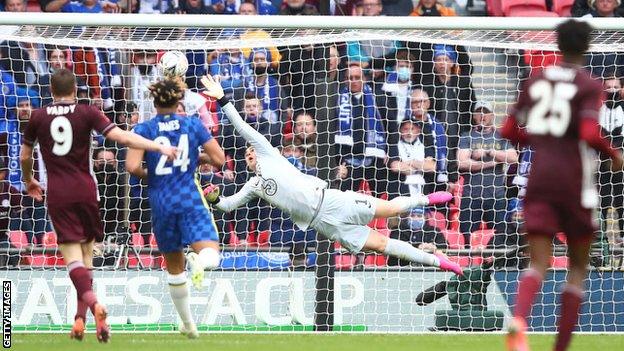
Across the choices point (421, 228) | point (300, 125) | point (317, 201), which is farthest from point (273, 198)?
point (421, 228)

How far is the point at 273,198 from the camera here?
12102 millimetres

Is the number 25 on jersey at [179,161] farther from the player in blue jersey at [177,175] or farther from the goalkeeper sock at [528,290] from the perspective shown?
the goalkeeper sock at [528,290]

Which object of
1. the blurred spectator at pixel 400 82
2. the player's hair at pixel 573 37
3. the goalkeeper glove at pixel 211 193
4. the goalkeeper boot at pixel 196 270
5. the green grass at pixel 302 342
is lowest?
the green grass at pixel 302 342

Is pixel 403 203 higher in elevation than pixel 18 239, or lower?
higher

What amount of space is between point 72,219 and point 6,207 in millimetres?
3462

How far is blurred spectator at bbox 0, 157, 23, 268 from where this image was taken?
13.1m

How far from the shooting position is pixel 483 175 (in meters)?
13.7

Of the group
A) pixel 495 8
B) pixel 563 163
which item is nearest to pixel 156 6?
pixel 495 8

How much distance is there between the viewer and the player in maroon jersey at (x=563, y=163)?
7.76 meters

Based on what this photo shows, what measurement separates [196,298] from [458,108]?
3401mm

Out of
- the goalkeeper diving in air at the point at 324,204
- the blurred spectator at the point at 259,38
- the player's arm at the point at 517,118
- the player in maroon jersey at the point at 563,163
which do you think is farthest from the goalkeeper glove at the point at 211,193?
the player in maroon jersey at the point at 563,163

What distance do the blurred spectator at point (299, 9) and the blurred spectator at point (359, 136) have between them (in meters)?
1.96

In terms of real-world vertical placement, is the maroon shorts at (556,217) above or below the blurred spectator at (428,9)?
below

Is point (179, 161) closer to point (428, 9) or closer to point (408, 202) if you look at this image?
point (408, 202)
